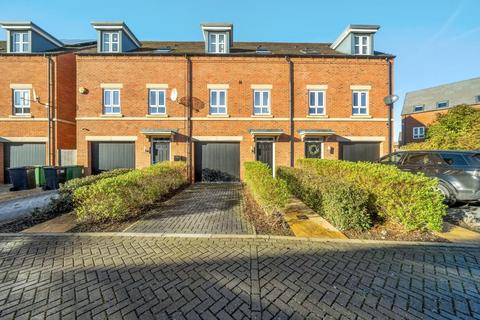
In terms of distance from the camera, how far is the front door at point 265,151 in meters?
13.6

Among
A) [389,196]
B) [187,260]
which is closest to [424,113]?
[389,196]

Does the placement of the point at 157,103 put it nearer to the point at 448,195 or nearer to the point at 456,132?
the point at 448,195

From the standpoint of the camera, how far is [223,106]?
1347cm

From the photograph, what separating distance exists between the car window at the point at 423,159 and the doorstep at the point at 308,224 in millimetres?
4719

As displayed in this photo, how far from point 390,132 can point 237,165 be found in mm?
10114

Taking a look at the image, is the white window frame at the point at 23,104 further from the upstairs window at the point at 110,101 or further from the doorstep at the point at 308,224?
the doorstep at the point at 308,224

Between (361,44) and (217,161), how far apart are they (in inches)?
497

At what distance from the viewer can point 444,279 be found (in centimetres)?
312

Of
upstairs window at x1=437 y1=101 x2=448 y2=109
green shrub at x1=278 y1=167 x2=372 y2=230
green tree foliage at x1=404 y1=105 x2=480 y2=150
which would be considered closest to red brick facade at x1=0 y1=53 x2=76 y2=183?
green shrub at x1=278 y1=167 x2=372 y2=230

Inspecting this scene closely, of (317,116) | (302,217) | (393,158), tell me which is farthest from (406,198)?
(317,116)

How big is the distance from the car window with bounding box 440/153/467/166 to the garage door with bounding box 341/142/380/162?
6.31 meters

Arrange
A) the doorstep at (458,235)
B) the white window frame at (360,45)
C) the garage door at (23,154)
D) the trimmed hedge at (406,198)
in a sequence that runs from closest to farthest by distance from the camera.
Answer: the doorstep at (458,235) → the trimmed hedge at (406,198) → the garage door at (23,154) → the white window frame at (360,45)

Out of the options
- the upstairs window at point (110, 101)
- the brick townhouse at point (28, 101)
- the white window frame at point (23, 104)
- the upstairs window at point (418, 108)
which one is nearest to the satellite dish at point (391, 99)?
the upstairs window at point (110, 101)

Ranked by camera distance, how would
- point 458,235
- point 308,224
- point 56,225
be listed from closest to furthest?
1. point 458,235
2. point 56,225
3. point 308,224
